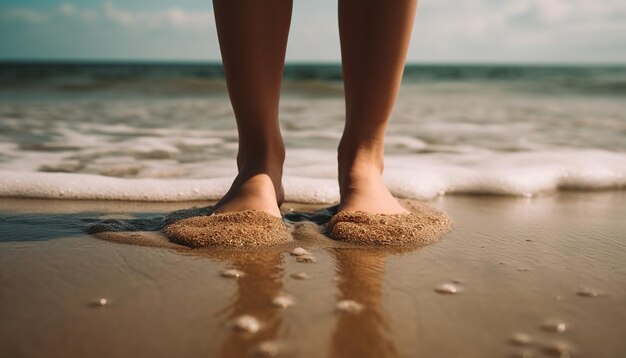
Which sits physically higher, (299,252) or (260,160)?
(260,160)

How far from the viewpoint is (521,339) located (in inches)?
27.7

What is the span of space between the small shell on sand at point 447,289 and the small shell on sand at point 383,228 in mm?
236

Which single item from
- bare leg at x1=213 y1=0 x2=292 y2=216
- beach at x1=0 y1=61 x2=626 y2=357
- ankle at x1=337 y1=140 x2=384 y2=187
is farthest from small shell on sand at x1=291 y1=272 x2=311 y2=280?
ankle at x1=337 y1=140 x2=384 y2=187

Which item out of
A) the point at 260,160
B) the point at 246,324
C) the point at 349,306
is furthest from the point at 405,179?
the point at 246,324

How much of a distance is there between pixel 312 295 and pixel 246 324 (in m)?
0.14

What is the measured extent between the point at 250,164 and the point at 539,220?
737mm

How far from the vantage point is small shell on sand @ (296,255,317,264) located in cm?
99

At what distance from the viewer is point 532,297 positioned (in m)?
0.84

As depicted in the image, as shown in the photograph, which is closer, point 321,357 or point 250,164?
point 321,357

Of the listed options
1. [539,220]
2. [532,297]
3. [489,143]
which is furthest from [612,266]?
[489,143]

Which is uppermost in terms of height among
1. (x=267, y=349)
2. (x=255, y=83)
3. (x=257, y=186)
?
(x=255, y=83)

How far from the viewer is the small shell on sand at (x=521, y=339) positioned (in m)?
0.69

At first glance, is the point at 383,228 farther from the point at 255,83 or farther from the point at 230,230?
the point at 255,83

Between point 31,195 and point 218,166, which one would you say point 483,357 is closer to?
point 31,195
